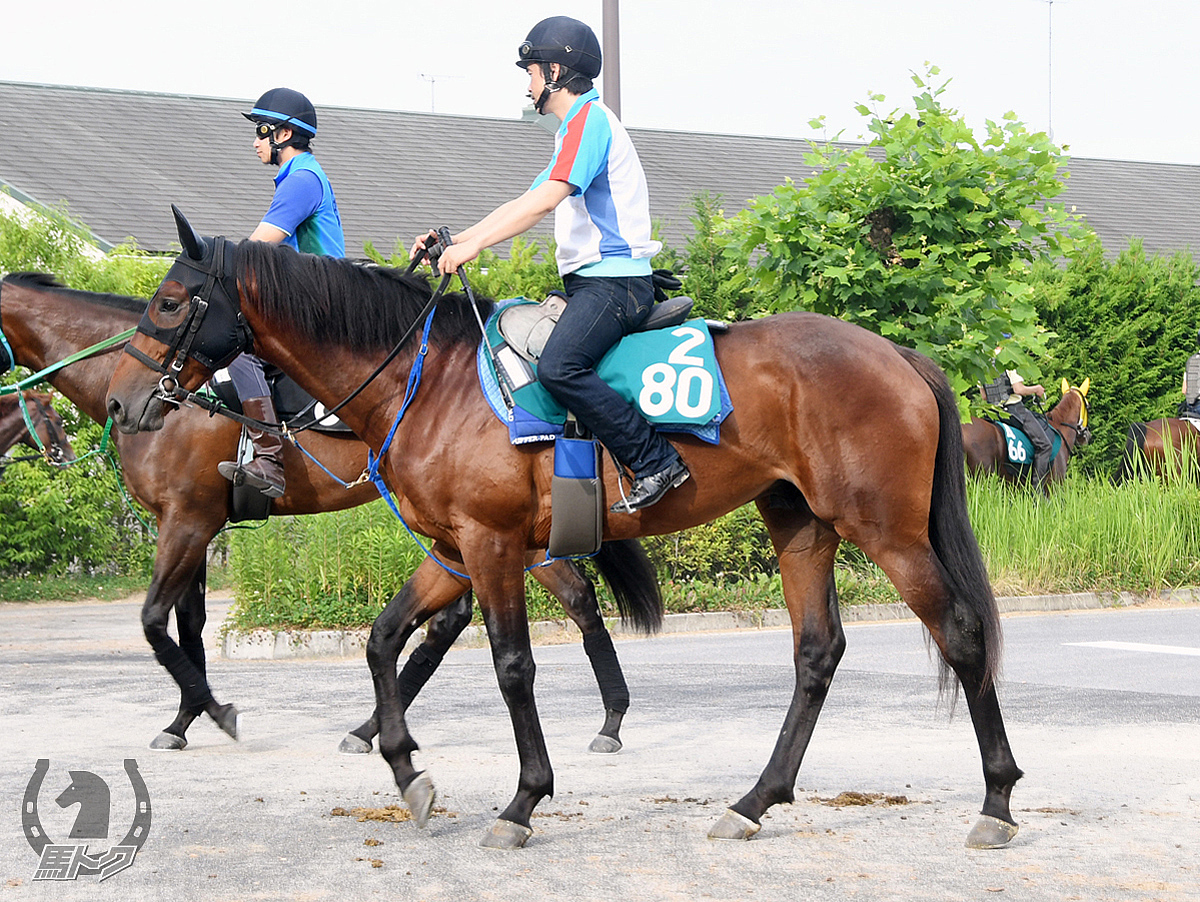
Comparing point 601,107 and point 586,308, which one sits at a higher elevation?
point 601,107

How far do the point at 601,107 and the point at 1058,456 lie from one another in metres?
13.3

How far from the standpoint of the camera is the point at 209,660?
1162cm

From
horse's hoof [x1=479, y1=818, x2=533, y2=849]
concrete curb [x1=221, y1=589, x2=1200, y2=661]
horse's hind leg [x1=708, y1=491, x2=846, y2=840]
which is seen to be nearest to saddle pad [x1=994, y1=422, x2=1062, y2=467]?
concrete curb [x1=221, y1=589, x2=1200, y2=661]

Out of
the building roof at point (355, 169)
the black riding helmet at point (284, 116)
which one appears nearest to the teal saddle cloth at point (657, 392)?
the black riding helmet at point (284, 116)

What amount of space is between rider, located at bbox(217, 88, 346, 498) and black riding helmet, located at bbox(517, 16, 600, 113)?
1.87m

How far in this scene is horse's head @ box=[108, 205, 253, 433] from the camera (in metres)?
5.64

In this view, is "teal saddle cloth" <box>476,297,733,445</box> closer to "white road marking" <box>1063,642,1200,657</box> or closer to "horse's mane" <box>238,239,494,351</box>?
"horse's mane" <box>238,239,494,351</box>

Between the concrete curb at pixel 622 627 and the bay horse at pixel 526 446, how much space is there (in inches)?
143

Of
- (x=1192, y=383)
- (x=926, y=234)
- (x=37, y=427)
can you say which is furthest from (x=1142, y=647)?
(x=1192, y=383)

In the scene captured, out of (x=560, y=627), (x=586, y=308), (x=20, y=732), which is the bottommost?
(x=560, y=627)

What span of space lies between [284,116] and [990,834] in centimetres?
492

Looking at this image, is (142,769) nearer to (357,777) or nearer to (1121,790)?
(357,777)

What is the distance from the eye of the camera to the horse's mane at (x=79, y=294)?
308 inches

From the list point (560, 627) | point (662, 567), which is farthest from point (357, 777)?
point (662, 567)
